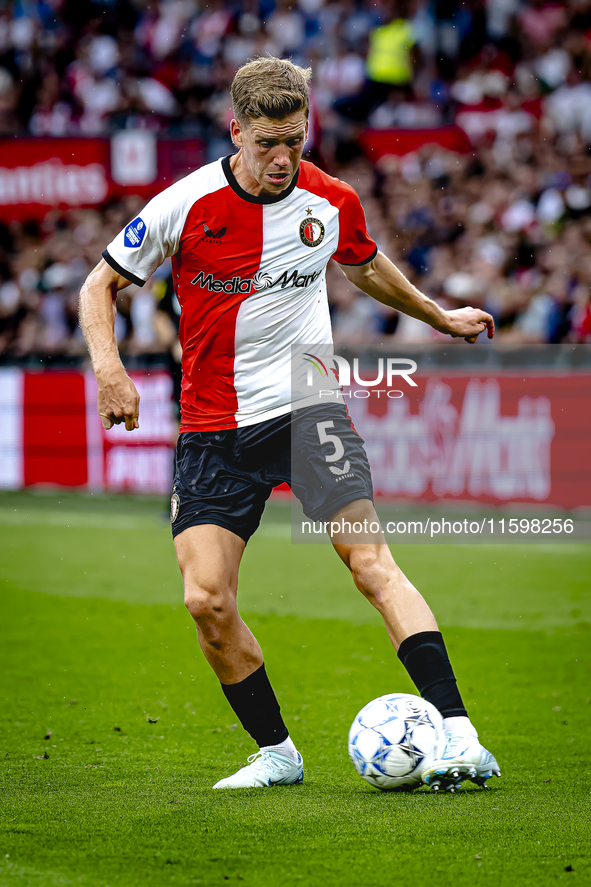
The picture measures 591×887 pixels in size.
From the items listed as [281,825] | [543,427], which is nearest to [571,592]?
[543,427]

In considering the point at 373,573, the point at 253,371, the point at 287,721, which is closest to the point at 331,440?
the point at 253,371

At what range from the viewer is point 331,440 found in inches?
168

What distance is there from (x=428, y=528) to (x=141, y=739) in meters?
6.73

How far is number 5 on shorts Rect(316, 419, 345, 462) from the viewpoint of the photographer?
13.9 ft

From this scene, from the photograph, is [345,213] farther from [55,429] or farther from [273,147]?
[55,429]

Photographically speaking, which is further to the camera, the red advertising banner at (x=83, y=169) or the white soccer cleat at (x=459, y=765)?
the red advertising banner at (x=83, y=169)

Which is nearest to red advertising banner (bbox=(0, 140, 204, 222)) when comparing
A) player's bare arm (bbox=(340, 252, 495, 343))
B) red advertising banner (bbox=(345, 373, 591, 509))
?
red advertising banner (bbox=(345, 373, 591, 509))

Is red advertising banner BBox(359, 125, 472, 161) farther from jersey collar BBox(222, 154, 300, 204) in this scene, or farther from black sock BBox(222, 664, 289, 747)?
black sock BBox(222, 664, 289, 747)

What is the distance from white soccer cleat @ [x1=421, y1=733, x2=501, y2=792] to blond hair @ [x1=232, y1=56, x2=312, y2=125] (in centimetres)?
212

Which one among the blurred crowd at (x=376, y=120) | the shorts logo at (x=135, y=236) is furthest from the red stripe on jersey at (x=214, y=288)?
the blurred crowd at (x=376, y=120)

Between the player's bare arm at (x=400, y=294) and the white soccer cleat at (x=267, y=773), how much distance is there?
1.70 metres

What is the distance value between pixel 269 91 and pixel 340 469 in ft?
4.26

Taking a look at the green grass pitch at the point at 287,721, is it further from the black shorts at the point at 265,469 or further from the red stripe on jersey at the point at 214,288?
the red stripe on jersey at the point at 214,288

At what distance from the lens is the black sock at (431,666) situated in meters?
4.01
